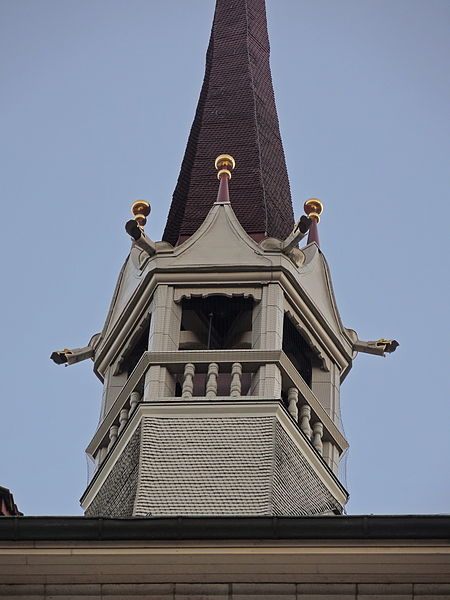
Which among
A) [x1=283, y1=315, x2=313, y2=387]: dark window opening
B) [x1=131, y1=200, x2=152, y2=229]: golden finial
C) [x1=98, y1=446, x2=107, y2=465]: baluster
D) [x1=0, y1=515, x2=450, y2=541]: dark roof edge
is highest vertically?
[x1=131, y1=200, x2=152, y2=229]: golden finial

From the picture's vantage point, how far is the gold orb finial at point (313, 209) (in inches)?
1337

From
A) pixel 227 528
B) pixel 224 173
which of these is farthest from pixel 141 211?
pixel 227 528

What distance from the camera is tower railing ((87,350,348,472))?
29.6 meters

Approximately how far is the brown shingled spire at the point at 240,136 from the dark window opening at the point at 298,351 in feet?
6.17

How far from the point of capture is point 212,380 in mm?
29594

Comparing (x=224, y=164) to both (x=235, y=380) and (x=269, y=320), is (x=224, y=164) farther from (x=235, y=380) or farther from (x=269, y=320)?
(x=235, y=380)

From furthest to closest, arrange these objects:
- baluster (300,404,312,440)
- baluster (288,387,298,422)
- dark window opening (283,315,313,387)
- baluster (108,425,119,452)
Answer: dark window opening (283,315,313,387) < baluster (108,425,119,452) < baluster (300,404,312,440) < baluster (288,387,298,422)

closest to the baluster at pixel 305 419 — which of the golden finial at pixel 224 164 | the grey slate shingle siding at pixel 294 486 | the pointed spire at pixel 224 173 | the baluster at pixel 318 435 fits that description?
the baluster at pixel 318 435

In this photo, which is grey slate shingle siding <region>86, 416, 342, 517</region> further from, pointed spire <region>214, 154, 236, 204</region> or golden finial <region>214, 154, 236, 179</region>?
golden finial <region>214, 154, 236, 179</region>

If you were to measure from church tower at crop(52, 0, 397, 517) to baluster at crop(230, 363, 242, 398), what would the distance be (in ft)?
0.09

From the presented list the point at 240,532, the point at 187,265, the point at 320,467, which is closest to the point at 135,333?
the point at 187,265

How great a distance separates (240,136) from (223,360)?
7.45 metres

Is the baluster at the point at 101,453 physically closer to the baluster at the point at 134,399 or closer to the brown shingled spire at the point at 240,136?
the baluster at the point at 134,399

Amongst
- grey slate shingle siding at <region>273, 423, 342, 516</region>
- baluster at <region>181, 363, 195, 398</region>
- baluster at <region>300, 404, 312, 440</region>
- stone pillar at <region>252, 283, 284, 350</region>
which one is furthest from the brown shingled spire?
grey slate shingle siding at <region>273, 423, 342, 516</region>
